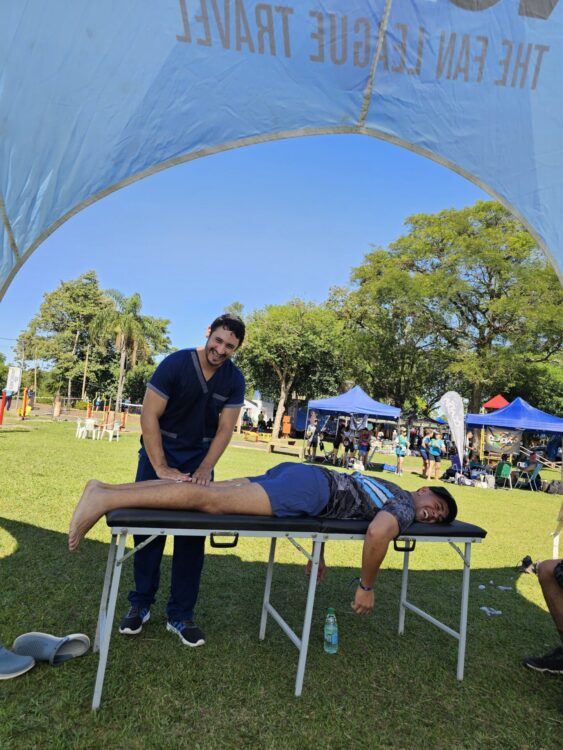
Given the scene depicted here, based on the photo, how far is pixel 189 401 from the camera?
3115 millimetres

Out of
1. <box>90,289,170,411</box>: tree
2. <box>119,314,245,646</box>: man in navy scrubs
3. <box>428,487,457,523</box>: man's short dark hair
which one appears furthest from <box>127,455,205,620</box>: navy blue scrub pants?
<box>90,289,170,411</box>: tree

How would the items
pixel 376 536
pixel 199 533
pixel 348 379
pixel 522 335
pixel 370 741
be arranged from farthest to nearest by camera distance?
pixel 348 379
pixel 522 335
pixel 376 536
pixel 199 533
pixel 370 741

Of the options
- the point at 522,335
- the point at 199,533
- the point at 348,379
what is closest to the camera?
the point at 199,533

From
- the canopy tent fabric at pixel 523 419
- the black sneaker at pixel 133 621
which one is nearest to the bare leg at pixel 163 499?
the black sneaker at pixel 133 621

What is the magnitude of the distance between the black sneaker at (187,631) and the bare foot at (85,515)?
90cm

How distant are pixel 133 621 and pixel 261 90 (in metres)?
3.46

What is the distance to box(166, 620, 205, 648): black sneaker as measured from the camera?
2.93 metres

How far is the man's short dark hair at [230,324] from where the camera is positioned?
10.1ft

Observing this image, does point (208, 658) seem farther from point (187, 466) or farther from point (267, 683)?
point (187, 466)

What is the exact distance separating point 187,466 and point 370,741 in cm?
176

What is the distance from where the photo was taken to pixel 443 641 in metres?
3.42

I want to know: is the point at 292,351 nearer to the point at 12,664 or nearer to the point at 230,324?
the point at 230,324

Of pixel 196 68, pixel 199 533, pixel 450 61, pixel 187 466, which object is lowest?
pixel 199 533

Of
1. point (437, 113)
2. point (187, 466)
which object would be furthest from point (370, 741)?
point (437, 113)
